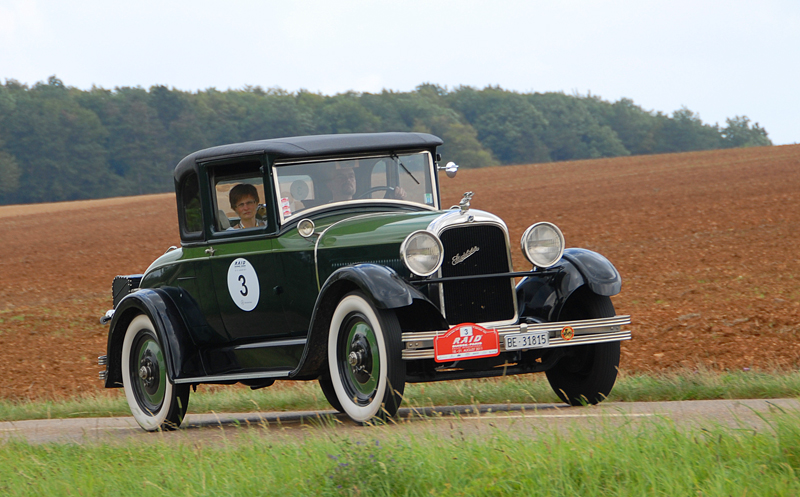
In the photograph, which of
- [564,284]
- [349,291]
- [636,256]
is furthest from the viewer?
[636,256]

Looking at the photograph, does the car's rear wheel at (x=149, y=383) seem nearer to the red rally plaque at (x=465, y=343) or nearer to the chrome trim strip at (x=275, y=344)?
the chrome trim strip at (x=275, y=344)

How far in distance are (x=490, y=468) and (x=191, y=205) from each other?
15.9 ft

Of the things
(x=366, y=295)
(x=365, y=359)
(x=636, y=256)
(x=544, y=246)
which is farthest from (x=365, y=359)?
(x=636, y=256)

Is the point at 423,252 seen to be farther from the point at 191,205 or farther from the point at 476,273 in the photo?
the point at 191,205

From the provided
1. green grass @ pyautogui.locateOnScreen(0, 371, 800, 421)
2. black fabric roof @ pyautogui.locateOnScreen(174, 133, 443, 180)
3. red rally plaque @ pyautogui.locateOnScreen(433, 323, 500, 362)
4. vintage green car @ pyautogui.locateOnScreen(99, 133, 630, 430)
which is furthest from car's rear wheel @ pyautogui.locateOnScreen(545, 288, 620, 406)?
black fabric roof @ pyautogui.locateOnScreen(174, 133, 443, 180)

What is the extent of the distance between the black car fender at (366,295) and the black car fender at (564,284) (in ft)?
3.21

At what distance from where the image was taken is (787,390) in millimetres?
6508

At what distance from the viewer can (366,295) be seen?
6.00 meters

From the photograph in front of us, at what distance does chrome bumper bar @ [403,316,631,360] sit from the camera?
5816 mm

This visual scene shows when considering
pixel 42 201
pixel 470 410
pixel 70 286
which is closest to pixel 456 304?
pixel 470 410

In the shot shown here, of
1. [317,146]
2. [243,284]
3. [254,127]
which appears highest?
[254,127]

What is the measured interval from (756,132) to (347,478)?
8817 cm

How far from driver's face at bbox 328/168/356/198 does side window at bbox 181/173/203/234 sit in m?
1.25

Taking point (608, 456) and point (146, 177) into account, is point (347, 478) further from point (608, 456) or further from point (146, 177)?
point (146, 177)
